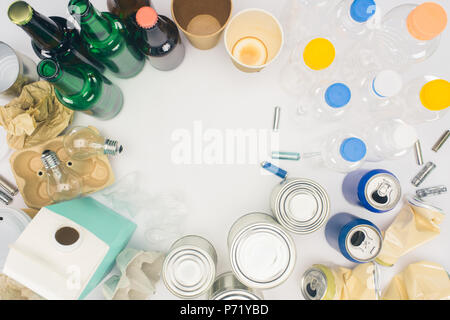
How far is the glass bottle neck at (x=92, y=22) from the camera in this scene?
49 cm

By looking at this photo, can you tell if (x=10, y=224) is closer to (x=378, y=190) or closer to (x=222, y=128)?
(x=222, y=128)

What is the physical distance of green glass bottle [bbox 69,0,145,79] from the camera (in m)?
0.50

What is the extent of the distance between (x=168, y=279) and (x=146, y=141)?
Answer: 33 cm

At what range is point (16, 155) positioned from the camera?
2.14 feet

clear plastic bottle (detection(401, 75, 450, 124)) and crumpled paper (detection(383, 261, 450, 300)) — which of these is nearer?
clear plastic bottle (detection(401, 75, 450, 124))

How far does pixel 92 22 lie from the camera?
0.52 meters

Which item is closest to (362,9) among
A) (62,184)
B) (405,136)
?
(405,136)

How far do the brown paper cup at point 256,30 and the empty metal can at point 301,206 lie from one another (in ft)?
0.87

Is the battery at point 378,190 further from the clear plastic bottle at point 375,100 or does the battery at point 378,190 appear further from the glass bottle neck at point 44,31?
the glass bottle neck at point 44,31

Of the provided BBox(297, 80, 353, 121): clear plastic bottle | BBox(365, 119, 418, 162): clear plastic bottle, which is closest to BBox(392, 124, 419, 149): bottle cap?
BBox(365, 119, 418, 162): clear plastic bottle

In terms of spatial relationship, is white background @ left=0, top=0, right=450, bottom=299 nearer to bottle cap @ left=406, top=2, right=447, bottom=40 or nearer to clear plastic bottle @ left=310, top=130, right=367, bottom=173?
clear plastic bottle @ left=310, top=130, right=367, bottom=173

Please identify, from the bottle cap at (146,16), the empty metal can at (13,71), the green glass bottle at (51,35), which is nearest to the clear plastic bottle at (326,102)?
the bottle cap at (146,16)

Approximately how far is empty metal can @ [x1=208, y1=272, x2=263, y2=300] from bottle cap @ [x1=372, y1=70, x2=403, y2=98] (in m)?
0.48

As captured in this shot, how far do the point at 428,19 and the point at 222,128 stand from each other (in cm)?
46
